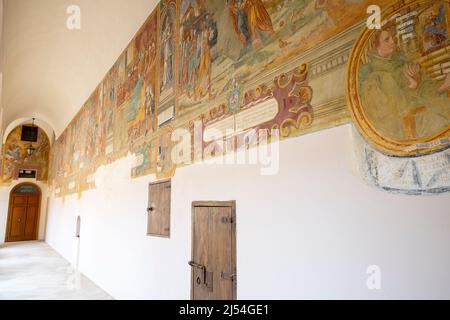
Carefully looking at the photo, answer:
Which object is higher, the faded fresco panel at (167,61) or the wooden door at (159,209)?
the faded fresco panel at (167,61)

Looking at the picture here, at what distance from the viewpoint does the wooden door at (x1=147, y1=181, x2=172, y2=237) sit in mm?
4926

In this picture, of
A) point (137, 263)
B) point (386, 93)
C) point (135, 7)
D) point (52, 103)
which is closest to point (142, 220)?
point (137, 263)

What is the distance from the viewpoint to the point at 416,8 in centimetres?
203

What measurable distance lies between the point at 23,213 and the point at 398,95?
75.1 feet

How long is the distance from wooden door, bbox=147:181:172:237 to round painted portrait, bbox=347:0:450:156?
3380 mm

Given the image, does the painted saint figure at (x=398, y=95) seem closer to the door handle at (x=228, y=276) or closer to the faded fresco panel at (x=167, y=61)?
the door handle at (x=228, y=276)

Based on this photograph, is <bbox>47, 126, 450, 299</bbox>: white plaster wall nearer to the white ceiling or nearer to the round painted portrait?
the round painted portrait

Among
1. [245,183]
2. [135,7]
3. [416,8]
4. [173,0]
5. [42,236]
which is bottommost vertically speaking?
[42,236]

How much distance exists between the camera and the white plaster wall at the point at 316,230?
1917mm

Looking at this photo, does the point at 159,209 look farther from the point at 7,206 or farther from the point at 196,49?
the point at 7,206

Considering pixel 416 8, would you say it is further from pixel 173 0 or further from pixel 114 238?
pixel 114 238

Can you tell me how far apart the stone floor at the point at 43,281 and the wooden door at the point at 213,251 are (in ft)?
13.4

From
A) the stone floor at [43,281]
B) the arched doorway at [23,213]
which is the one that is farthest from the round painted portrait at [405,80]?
the arched doorway at [23,213]

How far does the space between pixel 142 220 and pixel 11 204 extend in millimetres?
17955
